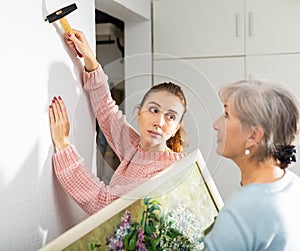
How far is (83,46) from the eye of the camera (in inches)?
80.3

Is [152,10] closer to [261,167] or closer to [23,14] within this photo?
[23,14]

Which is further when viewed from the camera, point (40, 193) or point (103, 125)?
point (103, 125)

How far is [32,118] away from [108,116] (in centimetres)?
33

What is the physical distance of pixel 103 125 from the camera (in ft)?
6.68

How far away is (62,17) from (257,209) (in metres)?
0.92

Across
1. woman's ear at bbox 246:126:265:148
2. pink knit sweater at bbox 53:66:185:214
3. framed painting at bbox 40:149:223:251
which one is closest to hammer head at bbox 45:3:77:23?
pink knit sweater at bbox 53:66:185:214

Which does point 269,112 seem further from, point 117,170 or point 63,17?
point 63,17

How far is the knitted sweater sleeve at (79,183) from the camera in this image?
1.91 meters

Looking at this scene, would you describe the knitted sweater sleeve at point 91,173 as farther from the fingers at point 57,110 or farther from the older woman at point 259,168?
the older woman at point 259,168

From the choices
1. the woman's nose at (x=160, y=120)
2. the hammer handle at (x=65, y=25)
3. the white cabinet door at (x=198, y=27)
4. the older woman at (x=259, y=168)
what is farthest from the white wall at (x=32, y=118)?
the white cabinet door at (x=198, y=27)

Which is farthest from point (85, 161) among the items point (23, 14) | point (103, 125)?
point (23, 14)

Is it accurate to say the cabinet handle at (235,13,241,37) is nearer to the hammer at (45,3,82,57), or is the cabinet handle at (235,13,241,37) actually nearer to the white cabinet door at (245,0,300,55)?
the white cabinet door at (245,0,300,55)

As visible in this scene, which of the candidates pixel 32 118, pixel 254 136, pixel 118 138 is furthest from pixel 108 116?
pixel 254 136

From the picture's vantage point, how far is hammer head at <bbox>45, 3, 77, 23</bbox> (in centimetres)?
188
